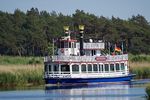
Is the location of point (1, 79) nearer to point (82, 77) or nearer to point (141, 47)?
point (82, 77)

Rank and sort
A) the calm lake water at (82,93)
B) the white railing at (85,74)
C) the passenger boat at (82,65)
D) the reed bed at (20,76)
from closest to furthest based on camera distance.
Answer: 1. the calm lake water at (82,93)
2. the reed bed at (20,76)
3. the white railing at (85,74)
4. the passenger boat at (82,65)

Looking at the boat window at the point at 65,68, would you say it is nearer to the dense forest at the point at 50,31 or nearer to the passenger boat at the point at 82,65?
the passenger boat at the point at 82,65

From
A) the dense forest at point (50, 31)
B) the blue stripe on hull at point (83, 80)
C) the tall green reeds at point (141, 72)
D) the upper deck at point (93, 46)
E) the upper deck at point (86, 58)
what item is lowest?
the blue stripe on hull at point (83, 80)

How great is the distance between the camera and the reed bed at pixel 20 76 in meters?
72.2

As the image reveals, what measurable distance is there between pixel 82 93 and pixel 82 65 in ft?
42.2

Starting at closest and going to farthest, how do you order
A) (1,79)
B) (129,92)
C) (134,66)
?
(129,92)
(1,79)
(134,66)

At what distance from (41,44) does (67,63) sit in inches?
1964

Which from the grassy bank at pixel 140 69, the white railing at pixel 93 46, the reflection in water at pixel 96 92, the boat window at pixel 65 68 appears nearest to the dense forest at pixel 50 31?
the grassy bank at pixel 140 69

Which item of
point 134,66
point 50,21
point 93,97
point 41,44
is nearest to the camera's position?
point 93,97

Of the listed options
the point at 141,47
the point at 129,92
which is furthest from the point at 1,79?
the point at 141,47

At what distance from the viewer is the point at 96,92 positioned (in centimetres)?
6638

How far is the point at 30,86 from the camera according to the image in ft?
241

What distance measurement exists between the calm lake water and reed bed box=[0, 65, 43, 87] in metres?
2.57

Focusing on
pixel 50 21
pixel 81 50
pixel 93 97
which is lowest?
pixel 93 97
